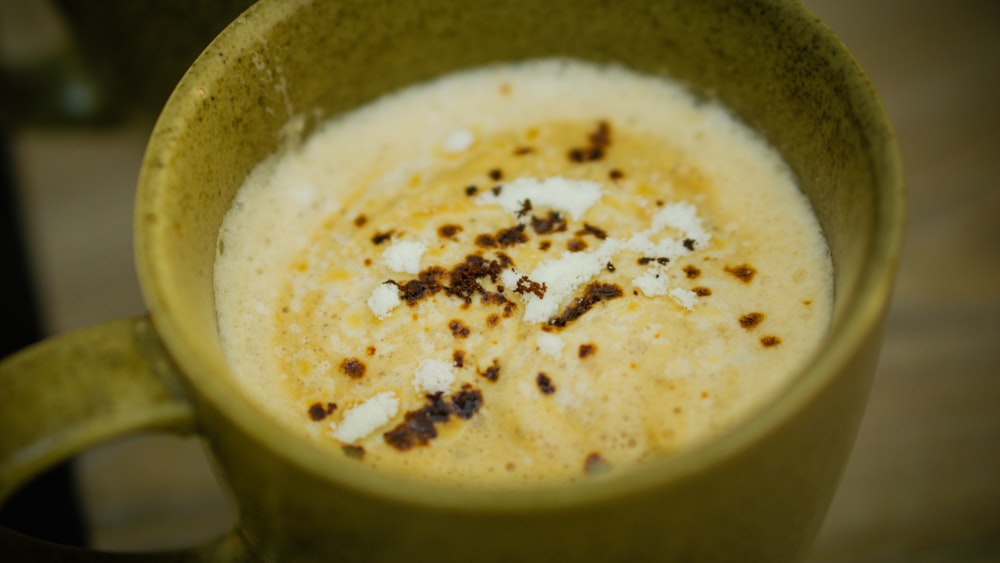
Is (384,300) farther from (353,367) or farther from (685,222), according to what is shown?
(685,222)

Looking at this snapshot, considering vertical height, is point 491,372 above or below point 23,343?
above

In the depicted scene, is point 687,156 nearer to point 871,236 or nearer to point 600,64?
point 600,64

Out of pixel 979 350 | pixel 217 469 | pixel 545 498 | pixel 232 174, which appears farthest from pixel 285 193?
pixel 979 350

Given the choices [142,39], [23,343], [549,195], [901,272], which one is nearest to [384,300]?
[549,195]

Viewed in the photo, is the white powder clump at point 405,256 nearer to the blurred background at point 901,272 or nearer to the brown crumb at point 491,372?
the brown crumb at point 491,372

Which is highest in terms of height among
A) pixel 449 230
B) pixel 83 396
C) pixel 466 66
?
pixel 466 66

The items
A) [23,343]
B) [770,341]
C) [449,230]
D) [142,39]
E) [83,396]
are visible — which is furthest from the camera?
[23,343]
